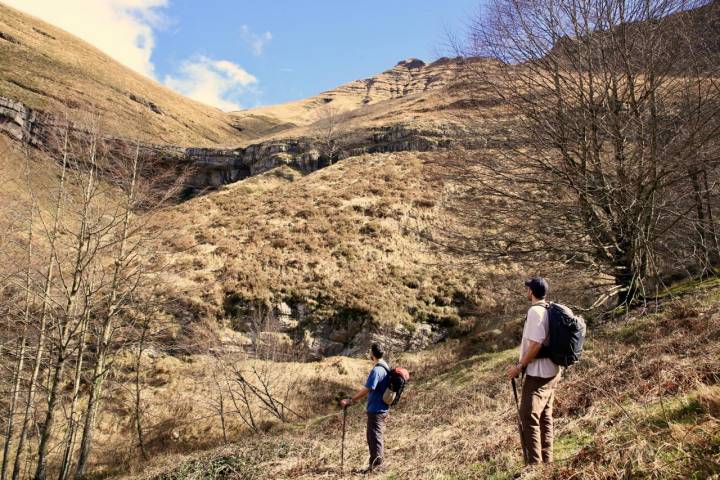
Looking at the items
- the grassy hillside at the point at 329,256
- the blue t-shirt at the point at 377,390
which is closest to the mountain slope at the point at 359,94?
the grassy hillside at the point at 329,256

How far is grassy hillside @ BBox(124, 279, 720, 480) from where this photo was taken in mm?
2994

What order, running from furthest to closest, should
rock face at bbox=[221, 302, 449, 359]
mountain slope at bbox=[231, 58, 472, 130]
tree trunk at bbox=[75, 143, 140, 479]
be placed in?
1. mountain slope at bbox=[231, 58, 472, 130]
2. rock face at bbox=[221, 302, 449, 359]
3. tree trunk at bbox=[75, 143, 140, 479]

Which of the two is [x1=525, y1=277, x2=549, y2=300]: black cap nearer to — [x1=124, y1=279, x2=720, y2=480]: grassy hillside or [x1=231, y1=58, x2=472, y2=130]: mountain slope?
[x1=124, y1=279, x2=720, y2=480]: grassy hillside

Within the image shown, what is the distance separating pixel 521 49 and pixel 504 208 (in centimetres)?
332

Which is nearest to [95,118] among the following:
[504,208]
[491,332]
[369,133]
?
[504,208]

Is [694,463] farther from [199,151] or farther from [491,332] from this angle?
[199,151]

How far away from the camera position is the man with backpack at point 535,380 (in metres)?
3.56

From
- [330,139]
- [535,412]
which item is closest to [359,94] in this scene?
[330,139]

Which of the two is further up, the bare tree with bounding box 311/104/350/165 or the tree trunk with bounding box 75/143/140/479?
the bare tree with bounding box 311/104/350/165

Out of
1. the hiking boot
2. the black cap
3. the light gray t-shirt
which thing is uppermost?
the black cap

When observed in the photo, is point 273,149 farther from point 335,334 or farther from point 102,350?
point 102,350

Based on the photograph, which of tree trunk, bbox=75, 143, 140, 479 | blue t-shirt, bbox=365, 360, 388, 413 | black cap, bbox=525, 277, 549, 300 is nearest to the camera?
black cap, bbox=525, 277, 549, 300

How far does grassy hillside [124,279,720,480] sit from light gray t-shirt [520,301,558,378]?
0.32 m

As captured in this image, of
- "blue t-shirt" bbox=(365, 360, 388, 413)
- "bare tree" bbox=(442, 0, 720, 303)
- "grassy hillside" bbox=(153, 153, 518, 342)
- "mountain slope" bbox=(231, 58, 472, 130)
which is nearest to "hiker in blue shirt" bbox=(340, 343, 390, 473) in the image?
"blue t-shirt" bbox=(365, 360, 388, 413)
